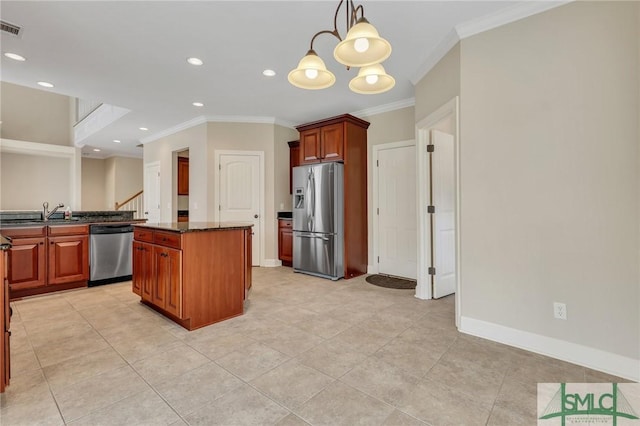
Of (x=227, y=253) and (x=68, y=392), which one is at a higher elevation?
(x=227, y=253)

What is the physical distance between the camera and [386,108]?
4602mm

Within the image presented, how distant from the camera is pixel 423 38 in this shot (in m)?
2.77

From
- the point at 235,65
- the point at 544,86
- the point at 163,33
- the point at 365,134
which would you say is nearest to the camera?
the point at 544,86

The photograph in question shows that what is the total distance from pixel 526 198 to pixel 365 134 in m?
2.95

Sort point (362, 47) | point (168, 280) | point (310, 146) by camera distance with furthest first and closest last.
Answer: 1. point (310, 146)
2. point (168, 280)
3. point (362, 47)

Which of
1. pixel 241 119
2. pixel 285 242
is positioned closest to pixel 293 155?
pixel 241 119

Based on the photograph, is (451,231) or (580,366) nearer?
(580,366)

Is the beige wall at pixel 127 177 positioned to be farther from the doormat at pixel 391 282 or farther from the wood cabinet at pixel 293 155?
the doormat at pixel 391 282

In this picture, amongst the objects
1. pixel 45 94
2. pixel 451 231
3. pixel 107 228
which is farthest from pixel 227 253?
pixel 45 94

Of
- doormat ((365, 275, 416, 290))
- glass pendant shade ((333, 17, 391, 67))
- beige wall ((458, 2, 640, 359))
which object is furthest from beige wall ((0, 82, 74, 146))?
beige wall ((458, 2, 640, 359))

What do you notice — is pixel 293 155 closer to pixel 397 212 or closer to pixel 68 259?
pixel 397 212

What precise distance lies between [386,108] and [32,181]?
8.67 meters

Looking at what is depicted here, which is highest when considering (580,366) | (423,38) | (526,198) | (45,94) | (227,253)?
(45,94)

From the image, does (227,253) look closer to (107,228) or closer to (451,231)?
(107,228)
